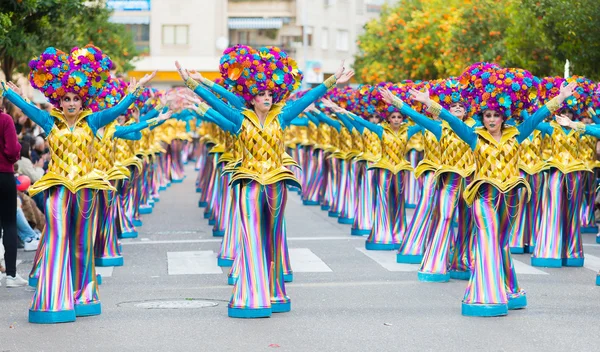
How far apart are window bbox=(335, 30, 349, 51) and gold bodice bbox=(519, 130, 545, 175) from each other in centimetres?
6517

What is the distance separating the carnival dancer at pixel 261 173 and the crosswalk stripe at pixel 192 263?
3.31 metres

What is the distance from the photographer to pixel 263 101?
10867mm

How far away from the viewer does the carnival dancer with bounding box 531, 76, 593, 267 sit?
1471 cm

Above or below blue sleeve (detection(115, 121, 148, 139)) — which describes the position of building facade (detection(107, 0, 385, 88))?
above

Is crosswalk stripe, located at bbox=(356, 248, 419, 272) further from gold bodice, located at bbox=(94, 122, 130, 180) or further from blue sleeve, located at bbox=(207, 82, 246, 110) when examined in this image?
blue sleeve, located at bbox=(207, 82, 246, 110)

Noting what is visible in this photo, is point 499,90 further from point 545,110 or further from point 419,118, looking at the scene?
point 419,118

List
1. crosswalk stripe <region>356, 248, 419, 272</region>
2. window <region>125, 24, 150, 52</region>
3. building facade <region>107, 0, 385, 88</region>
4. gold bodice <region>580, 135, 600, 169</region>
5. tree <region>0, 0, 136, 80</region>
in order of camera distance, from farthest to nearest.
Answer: window <region>125, 24, 150, 52</region> → building facade <region>107, 0, 385, 88</region> → tree <region>0, 0, 136, 80</region> → gold bodice <region>580, 135, 600, 169</region> → crosswalk stripe <region>356, 248, 419, 272</region>

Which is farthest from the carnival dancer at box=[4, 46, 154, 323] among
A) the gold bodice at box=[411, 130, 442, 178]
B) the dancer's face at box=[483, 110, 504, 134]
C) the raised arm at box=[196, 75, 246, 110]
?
the gold bodice at box=[411, 130, 442, 178]

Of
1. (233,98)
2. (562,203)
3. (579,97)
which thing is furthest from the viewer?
(579,97)

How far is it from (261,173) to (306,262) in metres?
4.42

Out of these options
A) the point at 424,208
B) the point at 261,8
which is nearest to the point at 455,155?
the point at 424,208

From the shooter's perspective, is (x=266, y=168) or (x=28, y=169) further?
(x=28, y=169)

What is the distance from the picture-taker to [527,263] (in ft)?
49.3

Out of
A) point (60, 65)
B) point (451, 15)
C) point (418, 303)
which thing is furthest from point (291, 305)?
point (451, 15)
